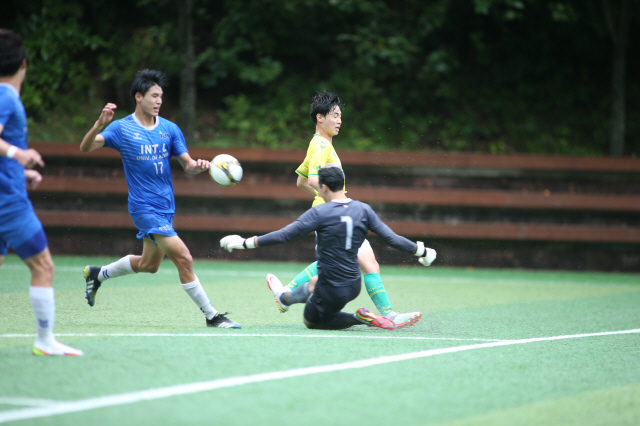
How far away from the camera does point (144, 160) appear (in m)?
6.28

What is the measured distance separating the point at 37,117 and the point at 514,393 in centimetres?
1383

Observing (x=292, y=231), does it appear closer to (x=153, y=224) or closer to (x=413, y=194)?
(x=153, y=224)

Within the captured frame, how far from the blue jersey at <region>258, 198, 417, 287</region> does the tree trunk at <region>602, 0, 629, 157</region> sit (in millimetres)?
10020

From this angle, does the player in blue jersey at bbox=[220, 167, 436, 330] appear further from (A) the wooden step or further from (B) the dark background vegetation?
(B) the dark background vegetation

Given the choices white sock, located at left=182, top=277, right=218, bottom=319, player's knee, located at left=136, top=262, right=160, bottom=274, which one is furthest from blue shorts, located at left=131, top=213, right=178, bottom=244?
white sock, located at left=182, top=277, right=218, bottom=319

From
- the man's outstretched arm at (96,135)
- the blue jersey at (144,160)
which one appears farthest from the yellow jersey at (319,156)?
the man's outstretched arm at (96,135)

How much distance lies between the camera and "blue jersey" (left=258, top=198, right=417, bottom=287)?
605cm

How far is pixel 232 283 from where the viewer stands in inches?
406

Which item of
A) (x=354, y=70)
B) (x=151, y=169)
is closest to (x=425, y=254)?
(x=151, y=169)

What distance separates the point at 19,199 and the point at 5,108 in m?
0.59

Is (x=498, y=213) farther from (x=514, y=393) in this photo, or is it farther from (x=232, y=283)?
(x=514, y=393)

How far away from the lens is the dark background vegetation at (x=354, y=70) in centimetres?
1520

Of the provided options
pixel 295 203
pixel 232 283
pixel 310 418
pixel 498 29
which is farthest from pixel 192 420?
pixel 498 29

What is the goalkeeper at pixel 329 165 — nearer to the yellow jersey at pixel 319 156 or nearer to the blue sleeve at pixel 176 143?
the yellow jersey at pixel 319 156
